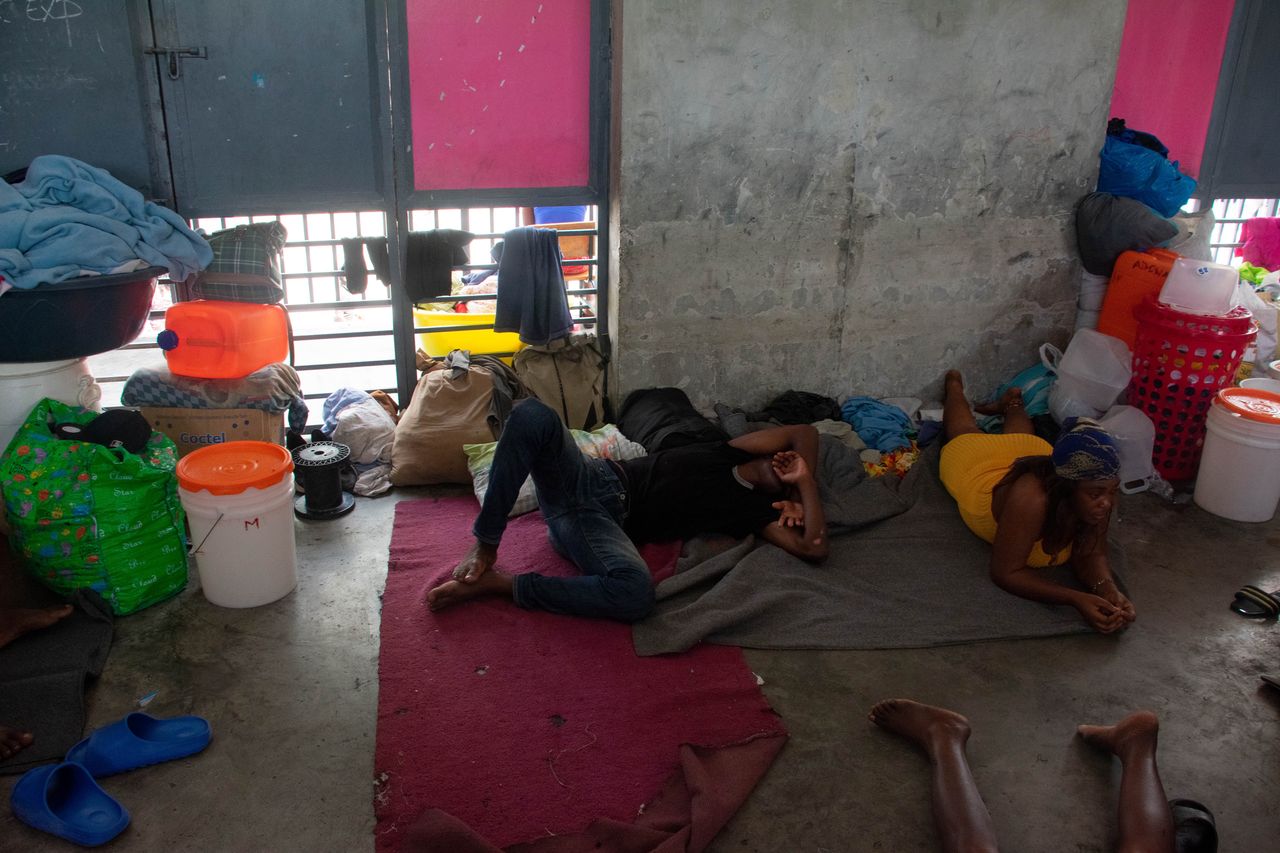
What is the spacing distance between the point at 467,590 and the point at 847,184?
309 cm

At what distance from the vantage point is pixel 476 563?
390cm

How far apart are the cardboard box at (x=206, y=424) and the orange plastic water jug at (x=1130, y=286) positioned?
4.69 meters

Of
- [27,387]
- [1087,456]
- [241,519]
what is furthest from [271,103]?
[1087,456]

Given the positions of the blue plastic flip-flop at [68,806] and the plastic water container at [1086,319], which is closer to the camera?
the blue plastic flip-flop at [68,806]

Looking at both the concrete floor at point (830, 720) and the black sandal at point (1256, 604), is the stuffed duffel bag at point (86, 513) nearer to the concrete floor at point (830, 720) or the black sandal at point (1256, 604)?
the concrete floor at point (830, 720)

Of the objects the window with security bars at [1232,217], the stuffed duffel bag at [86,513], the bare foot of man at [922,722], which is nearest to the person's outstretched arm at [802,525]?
the bare foot of man at [922,722]

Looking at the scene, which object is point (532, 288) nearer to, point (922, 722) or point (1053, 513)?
point (1053, 513)

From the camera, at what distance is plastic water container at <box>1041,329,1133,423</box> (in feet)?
17.7

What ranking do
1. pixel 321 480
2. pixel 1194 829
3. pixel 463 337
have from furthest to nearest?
pixel 463 337
pixel 321 480
pixel 1194 829

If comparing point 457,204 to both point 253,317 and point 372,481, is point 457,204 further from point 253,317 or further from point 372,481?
point 372,481

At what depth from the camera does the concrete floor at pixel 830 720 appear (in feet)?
9.52

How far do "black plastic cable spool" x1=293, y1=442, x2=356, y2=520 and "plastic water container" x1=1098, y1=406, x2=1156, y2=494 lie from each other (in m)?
3.90

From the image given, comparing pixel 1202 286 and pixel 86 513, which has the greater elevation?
pixel 1202 286

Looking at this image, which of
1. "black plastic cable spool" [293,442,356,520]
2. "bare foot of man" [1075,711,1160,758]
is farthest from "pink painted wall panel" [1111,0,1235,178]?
"black plastic cable spool" [293,442,356,520]
